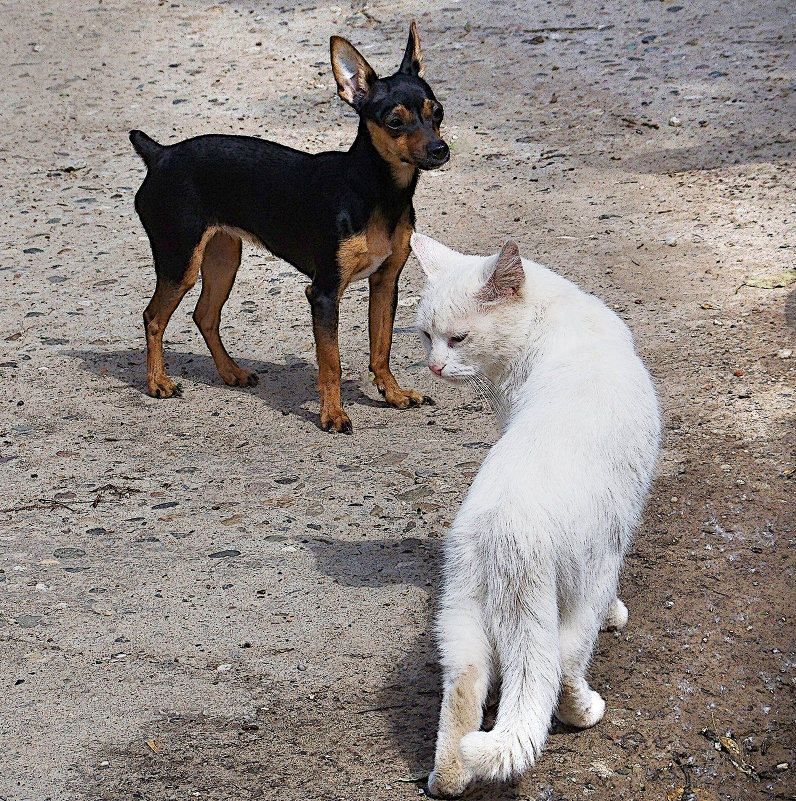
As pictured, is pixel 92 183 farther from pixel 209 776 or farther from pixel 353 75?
pixel 209 776

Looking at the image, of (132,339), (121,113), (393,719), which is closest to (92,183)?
(121,113)

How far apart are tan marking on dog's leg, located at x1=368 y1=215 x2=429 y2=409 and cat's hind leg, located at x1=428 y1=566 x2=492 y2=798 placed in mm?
2468

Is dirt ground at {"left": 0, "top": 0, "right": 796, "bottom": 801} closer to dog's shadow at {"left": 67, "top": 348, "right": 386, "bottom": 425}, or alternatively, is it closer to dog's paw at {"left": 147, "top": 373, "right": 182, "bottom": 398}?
dog's shadow at {"left": 67, "top": 348, "right": 386, "bottom": 425}

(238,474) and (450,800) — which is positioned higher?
(450,800)

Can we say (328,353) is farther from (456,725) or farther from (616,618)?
(456,725)

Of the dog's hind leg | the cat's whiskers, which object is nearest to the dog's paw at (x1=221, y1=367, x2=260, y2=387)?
the dog's hind leg

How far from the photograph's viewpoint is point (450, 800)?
2713 millimetres

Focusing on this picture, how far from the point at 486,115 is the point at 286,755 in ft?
20.3

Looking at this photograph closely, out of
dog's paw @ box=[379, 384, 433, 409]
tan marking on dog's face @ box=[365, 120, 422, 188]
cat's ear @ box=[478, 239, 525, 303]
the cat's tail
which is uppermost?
cat's ear @ box=[478, 239, 525, 303]

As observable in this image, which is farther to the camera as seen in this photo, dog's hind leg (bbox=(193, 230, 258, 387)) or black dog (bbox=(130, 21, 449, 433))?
dog's hind leg (bbox=(193, 230, 258, 387))

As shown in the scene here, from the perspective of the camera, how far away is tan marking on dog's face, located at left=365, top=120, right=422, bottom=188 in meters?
4.75

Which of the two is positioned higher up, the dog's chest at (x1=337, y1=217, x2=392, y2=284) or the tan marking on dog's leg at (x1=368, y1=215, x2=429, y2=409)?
the dog's chest at (x1=337, y1=217, x2=392, y2=284)

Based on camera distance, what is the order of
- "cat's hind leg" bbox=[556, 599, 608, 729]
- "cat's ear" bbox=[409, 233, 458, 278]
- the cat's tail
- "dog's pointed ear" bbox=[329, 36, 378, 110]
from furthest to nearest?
"dog's pointed ear" bbox=[329, 36, 378, 110] < "cat's ear" bbox=[409, 233, 458, 278] < "cat's hind leg" bbox=[556, 599, 608, 729] < the cat's tail

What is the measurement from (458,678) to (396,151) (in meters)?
2.72
